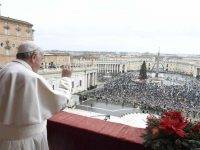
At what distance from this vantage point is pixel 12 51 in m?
24.9

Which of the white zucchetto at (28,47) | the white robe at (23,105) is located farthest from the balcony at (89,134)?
the white zucchetto at (28,47)

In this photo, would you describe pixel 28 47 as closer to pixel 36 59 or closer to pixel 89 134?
pixel 36 59

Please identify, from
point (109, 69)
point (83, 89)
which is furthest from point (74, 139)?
point (109, 69)

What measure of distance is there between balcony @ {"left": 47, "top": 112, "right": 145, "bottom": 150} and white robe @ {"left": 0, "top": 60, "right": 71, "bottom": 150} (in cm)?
46

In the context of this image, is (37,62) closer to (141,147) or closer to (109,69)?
(141,147)

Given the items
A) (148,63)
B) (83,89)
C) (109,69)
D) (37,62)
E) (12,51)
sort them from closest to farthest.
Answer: (37,62), (12,51), (83,89), (109,69), (148,63)

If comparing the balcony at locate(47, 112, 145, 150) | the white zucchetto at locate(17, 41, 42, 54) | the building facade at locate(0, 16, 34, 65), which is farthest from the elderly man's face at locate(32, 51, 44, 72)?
the building facade at locate(0, 16, 34, 65)

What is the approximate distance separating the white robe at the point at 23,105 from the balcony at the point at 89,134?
46 centimetres

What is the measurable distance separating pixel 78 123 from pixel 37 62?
0.71m

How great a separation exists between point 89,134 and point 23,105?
671 millimetres

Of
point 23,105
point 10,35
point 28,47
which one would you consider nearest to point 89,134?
point 23,105

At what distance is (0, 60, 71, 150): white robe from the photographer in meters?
2.10

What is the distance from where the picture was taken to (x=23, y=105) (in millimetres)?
2098

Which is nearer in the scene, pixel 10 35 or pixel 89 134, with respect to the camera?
pixel 89 134
